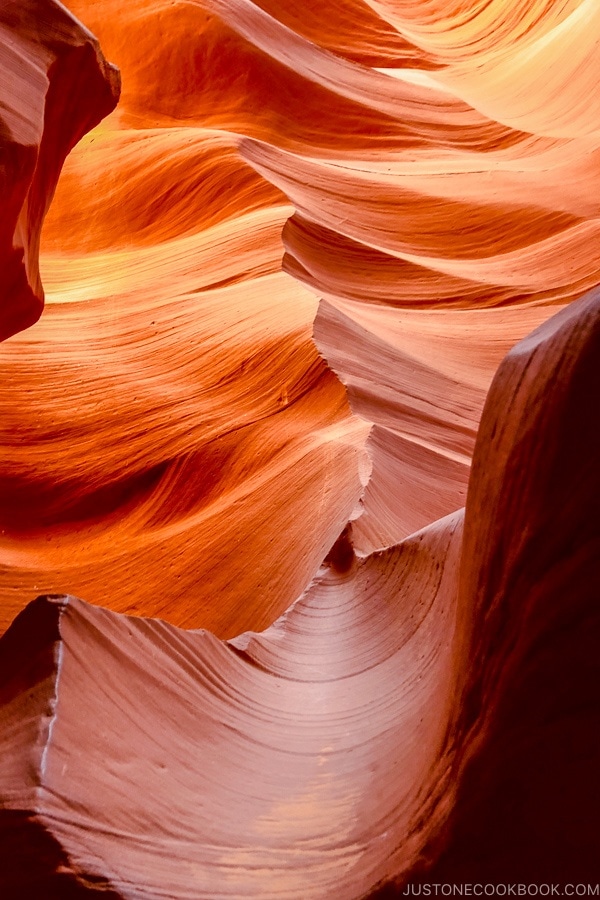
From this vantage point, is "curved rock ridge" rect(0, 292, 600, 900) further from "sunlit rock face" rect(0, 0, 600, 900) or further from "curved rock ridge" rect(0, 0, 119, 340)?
"curved rock ridge" rect(0, 0, 119, 340)

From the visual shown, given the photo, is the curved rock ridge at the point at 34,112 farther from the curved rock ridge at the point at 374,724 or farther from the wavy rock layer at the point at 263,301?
the curved rock ridge at the point at 374,724

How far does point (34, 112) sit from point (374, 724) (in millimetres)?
970

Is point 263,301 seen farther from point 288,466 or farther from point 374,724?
point 374,724

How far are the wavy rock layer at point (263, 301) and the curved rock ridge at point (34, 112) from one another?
0.49 meters

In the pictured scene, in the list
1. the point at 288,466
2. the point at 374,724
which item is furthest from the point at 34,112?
the point at 374,724

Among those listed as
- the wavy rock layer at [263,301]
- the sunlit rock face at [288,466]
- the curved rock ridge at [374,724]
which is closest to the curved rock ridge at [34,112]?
the sunlit rock face at [288,466]

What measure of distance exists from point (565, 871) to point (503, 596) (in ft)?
0.67

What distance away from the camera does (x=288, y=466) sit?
5.74 feet

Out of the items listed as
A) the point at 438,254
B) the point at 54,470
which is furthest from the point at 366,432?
the point at 438,254

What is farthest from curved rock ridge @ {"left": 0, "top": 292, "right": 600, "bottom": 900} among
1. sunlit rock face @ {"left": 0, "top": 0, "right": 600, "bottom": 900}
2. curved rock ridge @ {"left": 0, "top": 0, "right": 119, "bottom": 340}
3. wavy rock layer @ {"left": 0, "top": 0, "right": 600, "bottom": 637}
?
curved rock ridge @ {"left": 0, "top": 0, "right": 119, "bottom": 340}

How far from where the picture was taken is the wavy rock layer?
1.70m

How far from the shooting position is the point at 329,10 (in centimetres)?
478

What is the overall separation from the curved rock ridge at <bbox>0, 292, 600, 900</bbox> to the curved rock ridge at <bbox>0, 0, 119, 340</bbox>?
27.4 inches

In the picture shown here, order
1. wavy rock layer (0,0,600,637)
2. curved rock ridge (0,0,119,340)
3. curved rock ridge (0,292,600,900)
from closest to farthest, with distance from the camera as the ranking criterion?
1. curved rock ridge (0,292,600,900)
2. curved rock ridge (0,0,119,340)
3. wavy rock layer (0,0,600,637)
